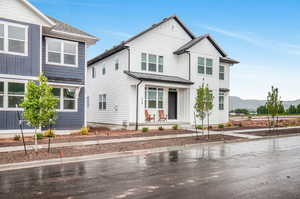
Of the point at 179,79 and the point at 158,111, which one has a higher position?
the point at 179,79

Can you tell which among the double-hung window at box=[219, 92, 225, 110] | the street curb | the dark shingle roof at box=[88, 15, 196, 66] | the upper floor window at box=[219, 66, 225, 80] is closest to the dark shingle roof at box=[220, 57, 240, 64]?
the upper floor window at box=[219, 66, 225, 80]

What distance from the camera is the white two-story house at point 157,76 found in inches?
812

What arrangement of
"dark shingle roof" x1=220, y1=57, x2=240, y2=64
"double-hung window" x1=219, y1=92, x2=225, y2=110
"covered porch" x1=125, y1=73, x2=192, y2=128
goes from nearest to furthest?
"covered porch" x1=125, y1=73, x2=192, y2=128 → "dark shingle roof" x1=220, y1=57, x2=240, y2=64 → "double-hung window" x1=219, y1=92, x2=225, y2=110

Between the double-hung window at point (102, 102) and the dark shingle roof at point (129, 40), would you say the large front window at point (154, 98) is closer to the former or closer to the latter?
the dark shingle roof at point (129, 40)

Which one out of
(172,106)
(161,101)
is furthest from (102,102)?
(172,106)

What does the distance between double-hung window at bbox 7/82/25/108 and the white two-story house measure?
8.08 meters

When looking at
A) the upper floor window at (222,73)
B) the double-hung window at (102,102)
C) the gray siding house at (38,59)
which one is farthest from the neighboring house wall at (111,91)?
the upper floor window at (222,73)

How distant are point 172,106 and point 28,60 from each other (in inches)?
516

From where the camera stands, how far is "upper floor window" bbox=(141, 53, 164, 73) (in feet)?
71.2

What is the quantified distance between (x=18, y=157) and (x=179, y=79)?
1555cm

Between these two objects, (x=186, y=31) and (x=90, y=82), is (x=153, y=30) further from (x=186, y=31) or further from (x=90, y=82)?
(x=90, y=82)

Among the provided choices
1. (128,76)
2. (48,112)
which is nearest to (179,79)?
(128,76)

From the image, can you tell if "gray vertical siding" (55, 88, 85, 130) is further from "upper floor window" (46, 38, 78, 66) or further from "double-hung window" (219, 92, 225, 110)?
"double-hung window" (219, 92, 225, 110)

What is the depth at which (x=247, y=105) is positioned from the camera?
11238 cm
